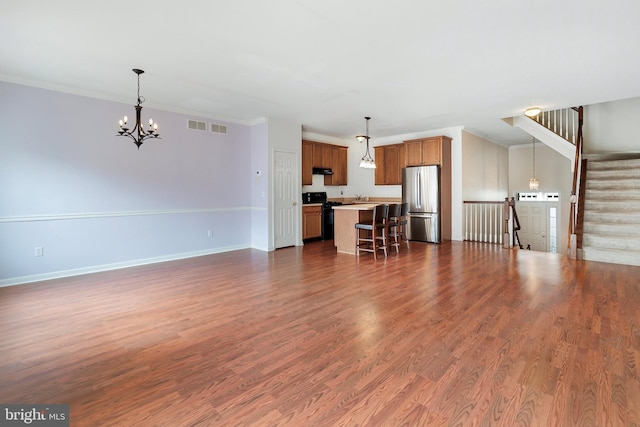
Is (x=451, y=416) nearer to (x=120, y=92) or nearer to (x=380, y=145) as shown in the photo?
(x=120, y=92)

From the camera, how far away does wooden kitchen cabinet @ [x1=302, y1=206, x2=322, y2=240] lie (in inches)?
291

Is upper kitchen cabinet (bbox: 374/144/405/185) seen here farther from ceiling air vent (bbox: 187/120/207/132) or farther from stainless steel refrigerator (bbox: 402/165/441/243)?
ceiling air vent (bbox: 187/120/207/132)

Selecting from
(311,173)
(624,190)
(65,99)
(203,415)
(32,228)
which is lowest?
(203,415)

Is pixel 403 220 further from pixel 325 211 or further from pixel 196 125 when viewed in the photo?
pixel 196 125

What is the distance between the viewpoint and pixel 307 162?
25.2 feet

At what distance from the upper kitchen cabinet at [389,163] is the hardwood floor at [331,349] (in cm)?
406

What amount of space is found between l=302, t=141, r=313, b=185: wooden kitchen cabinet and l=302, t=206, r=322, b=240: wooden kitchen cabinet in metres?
0.68

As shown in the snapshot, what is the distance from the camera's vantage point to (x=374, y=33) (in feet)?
9.83

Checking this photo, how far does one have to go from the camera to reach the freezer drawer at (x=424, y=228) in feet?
23.0

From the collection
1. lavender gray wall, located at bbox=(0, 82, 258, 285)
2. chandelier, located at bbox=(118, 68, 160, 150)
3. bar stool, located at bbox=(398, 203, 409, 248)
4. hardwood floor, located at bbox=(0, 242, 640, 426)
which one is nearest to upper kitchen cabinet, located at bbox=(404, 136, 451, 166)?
bar stool, located at bbox=(398, 203, 409, 248)

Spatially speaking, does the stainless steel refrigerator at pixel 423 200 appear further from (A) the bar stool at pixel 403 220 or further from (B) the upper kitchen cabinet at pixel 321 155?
(B) the upper kitchen cabinet at pixel 321 155

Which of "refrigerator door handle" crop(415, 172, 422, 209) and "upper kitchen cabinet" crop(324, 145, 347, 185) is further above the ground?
"upper kitchen cabinet" crop(324, 145, 347, 185)

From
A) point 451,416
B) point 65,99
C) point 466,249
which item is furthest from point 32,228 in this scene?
point 466,249

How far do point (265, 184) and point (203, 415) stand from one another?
507 centimetres
